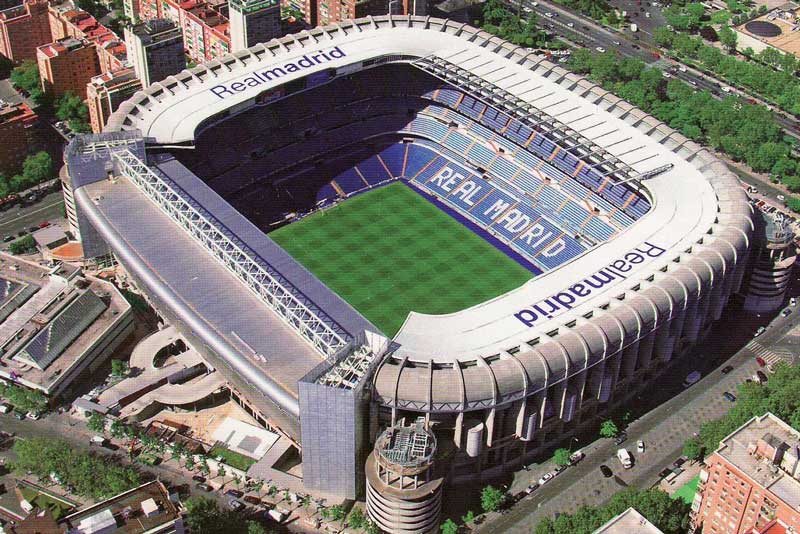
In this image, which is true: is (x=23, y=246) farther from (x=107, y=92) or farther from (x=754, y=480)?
(x=754, y=480)

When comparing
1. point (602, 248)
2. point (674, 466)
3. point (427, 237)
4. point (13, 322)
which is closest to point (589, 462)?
point (674, 466)

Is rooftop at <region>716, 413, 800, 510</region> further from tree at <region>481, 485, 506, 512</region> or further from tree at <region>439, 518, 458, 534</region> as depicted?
tree at <region>439, 518, 458, 534</region>

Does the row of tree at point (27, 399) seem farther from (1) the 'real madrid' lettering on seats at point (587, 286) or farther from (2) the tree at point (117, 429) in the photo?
(1) the 'real madrid' lettering on seats at point (587, 286)

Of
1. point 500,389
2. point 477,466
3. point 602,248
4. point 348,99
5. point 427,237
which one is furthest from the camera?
point 348,99

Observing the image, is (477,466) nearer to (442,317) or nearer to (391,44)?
(442,317)

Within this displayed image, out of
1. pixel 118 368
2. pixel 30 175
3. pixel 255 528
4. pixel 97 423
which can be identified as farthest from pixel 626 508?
pixel 30 175

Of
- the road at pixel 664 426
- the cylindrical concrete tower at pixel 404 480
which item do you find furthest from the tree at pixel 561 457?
the cylindrical concrete tower at pixel 404 480

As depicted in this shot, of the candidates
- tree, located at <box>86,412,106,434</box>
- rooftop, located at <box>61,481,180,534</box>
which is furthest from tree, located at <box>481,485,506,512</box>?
tree, located at <box>86,412,106,434</box>
